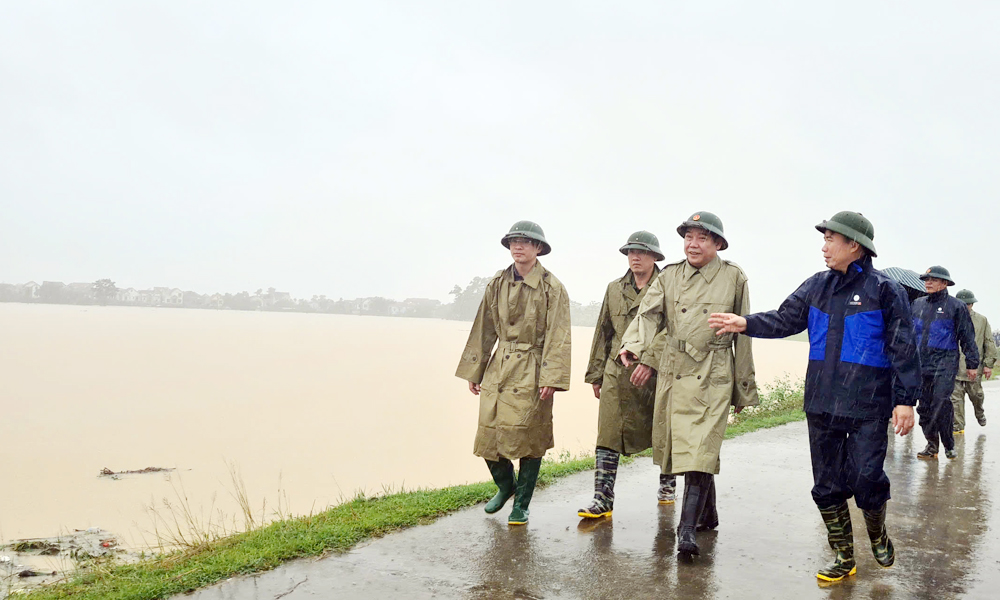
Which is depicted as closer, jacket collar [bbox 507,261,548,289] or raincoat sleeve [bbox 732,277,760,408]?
raincoat sleeve [bbox 732,277,760,408]

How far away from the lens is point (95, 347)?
156 feet

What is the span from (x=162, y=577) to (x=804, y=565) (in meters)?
3.86

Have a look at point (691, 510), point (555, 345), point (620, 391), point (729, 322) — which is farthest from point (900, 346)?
point (555, 345)

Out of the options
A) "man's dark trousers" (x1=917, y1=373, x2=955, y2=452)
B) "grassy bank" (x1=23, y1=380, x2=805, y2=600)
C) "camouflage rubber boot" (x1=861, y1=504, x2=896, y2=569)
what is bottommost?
"grassy bank" (x1=23, y1=380, x2=805, y2=600)

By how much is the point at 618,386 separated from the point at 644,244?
3.72 feet

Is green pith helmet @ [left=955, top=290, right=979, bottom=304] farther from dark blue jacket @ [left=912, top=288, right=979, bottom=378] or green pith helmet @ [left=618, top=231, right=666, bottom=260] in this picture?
green pith helmet @ [left=618, top=231, right=666, bottom=260]

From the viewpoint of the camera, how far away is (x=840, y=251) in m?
4.24

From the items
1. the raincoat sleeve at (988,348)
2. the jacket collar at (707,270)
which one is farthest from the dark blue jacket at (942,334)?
the jacket collar at (707,270)

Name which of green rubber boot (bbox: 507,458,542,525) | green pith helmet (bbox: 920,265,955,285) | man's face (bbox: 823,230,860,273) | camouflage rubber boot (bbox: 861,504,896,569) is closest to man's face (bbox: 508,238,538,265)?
green rubber boot (bbox: 507,458,542,525)

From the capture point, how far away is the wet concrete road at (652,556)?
4.14 metres

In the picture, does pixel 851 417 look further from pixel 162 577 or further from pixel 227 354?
pixel 227 354

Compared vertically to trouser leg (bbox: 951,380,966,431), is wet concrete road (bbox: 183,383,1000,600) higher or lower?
lower

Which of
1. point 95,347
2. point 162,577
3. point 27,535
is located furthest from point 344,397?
point 95,347

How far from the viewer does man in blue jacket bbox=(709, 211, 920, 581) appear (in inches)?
159
